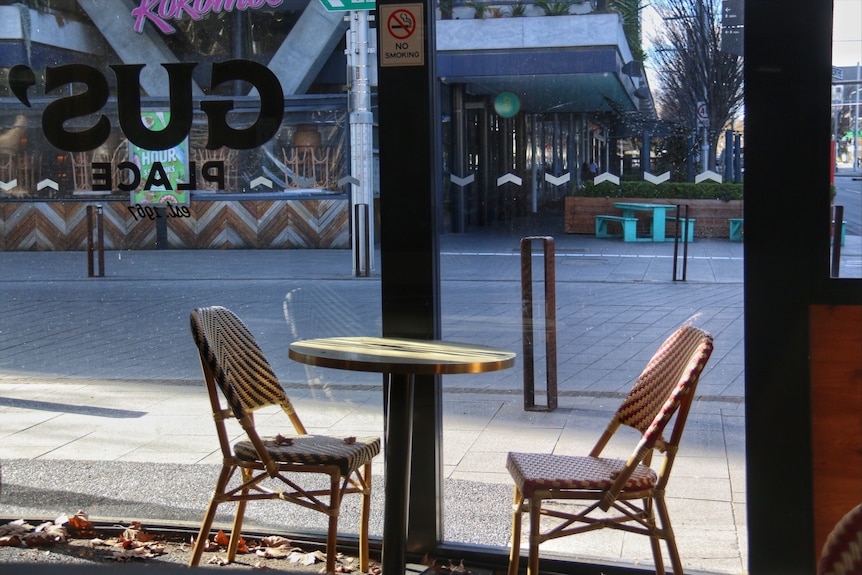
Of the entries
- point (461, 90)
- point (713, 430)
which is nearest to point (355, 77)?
point (461, 90)

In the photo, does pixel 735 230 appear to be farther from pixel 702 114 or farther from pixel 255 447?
pixel 255 447

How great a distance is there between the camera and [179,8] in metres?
3.57

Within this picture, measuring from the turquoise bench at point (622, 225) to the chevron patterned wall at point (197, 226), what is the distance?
0.96m

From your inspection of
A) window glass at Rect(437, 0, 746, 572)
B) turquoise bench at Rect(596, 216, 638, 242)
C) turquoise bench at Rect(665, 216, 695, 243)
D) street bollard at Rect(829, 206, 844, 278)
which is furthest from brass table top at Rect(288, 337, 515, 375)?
street bollard at Rect(829, 206, 844, 278)

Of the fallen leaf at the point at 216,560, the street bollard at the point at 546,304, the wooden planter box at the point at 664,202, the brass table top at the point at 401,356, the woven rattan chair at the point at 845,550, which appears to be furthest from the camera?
the street bollard at the point at 546,304

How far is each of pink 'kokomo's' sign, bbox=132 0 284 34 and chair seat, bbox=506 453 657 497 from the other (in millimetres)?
1873

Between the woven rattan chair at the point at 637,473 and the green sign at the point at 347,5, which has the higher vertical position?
the green sign at the point at 347,5

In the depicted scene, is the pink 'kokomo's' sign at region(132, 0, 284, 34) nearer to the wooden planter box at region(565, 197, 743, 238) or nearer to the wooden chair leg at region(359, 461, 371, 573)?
the wooden planter box at region(565, 197, 743, 238)

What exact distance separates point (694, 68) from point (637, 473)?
1.30 meters

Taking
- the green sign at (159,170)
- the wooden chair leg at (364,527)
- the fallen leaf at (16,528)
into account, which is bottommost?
the fallen leaf at (16,528)

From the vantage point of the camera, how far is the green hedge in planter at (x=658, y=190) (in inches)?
121

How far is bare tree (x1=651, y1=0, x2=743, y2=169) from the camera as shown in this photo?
9.66 ft

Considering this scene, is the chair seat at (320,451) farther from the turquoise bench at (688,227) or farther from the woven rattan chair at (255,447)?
the turquoise bench at (688,227)

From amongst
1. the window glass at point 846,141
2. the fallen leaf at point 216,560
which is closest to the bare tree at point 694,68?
the window glass at point 846,141
